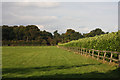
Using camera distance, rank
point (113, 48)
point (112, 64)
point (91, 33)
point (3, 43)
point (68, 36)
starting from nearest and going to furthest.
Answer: point (112, 64), point (113, 48), point (3, 43), point (91, 33), point (68, 36)

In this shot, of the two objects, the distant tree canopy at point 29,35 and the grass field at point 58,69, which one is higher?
the distant tree canopy at point 29,35

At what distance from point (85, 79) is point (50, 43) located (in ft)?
379

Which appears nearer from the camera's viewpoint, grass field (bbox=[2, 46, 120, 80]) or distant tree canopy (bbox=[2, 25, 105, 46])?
grass field (bbox=[2, 46, 120, 80])

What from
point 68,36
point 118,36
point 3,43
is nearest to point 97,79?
point 118,36

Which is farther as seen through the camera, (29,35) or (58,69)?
A: (29,35)

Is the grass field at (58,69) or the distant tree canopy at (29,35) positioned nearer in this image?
the grass field at (58,69)

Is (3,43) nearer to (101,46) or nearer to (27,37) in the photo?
(27,37)

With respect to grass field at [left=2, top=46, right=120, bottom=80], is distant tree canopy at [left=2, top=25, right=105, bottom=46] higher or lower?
higher

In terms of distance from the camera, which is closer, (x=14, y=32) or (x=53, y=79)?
(x=53, y=79)

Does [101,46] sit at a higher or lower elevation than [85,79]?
higher

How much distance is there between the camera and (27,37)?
12444cm

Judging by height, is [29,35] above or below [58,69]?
above

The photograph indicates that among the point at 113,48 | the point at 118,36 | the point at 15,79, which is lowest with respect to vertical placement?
the point at 15,79

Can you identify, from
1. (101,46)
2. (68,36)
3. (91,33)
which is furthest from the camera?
(68,36)
